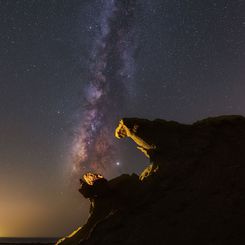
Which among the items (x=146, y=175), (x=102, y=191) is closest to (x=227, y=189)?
(x=146, y=175)

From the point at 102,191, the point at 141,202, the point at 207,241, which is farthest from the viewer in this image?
the point at 102,191

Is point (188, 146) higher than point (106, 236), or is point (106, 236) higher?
point (188, 146)

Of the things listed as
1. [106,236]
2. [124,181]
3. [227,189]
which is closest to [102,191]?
[124,181]

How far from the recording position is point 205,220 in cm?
1227

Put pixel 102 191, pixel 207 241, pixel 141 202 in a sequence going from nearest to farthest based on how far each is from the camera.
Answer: pixel 207 241 → pixel 141 202 → pixel 102 191

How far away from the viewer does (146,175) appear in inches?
556

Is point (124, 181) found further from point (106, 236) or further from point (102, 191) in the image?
point (106, 236)

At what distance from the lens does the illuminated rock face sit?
39.8 feet

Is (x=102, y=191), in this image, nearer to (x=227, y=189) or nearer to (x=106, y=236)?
(x=106, y=236)

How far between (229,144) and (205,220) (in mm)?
3330

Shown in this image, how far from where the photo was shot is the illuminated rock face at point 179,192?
12.1 m

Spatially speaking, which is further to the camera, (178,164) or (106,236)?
(178,164)

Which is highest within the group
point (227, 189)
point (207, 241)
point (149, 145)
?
point (149, 145)

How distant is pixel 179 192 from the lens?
12742mm
